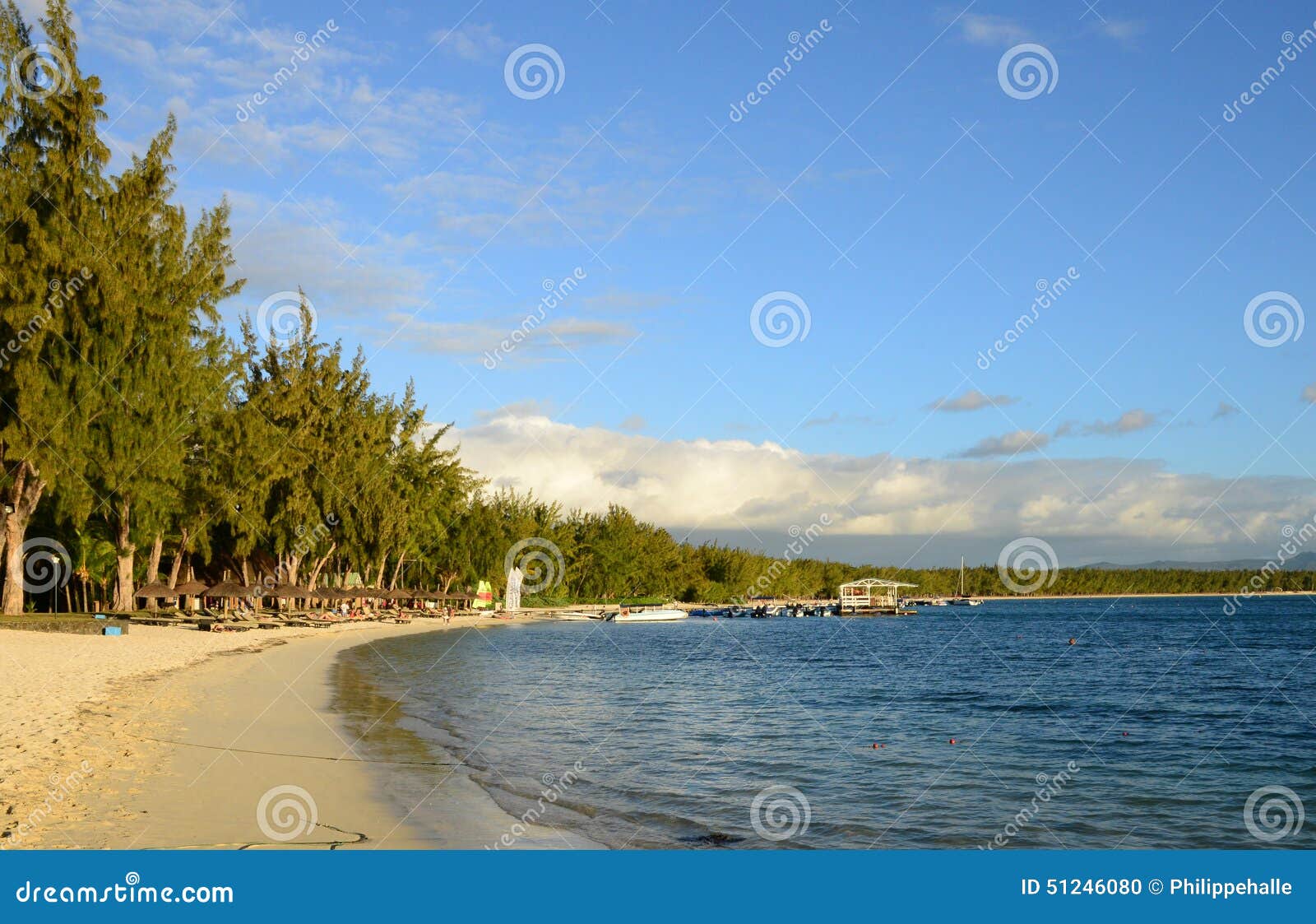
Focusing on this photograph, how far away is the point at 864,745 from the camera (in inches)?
961

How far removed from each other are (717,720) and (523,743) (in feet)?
25.0

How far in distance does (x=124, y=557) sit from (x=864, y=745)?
44740 mm

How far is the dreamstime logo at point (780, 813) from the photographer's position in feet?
47.9

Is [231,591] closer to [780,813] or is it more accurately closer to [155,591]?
[155,591]

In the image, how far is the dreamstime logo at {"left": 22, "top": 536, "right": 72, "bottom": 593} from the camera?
56906mm

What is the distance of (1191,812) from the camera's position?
59.2 feet

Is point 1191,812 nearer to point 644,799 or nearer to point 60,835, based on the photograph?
point 644,799

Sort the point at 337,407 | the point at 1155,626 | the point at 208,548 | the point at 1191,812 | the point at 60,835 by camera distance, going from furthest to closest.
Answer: the point at 1155,626
the point at 337,407
the point at 208,548
the point at 1191,812
the point at 60,835

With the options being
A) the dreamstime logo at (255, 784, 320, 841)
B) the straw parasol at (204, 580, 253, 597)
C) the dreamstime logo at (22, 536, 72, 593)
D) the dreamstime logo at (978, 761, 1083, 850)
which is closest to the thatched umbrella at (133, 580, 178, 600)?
the straw parasol at (204, 580, 253, 597)

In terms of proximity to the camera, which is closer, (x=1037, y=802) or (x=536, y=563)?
(x=1037, y=802)

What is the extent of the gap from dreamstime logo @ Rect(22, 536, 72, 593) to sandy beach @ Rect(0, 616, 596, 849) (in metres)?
31.9

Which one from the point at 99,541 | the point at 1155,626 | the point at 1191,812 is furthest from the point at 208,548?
the point at 1155,626

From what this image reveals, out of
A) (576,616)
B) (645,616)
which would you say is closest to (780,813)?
(645,616)

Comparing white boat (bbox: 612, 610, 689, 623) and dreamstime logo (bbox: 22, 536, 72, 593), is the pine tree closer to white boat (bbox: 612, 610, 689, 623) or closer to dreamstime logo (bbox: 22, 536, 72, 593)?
dreamstime logo (bbox: 22, 536, 72, 593)
